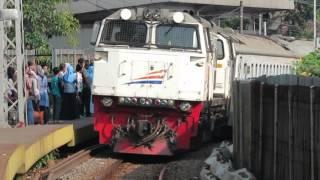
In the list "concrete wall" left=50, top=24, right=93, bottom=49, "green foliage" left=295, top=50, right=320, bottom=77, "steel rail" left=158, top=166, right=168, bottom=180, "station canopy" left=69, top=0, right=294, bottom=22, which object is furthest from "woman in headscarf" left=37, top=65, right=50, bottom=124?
"concrete wall" left=50, top=24, right=93, bottom=49

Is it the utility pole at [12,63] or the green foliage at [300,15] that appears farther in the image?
the green foliage at [300,15]

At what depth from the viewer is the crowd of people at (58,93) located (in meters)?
15.8

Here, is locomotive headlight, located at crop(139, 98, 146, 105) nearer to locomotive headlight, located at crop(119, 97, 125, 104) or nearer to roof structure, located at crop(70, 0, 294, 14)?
locomotive headlight, located at crop(119, 97, 125, 104)

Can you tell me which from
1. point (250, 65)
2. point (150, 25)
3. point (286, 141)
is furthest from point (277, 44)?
point (286, 141)

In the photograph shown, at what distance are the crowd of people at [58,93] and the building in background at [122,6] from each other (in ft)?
65.4

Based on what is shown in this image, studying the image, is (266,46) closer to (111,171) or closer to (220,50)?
(220,50)

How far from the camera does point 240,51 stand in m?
16.6

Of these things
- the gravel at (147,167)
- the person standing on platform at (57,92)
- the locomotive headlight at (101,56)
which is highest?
the locomotive headlight at (101,56)

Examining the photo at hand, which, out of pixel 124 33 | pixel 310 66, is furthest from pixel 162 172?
pixel 310 66

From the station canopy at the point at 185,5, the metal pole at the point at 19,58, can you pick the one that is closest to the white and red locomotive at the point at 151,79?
the metal pole at the point at 19,58

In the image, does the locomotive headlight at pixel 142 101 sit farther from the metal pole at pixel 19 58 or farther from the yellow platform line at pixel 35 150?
the metal pole at pixel 19 58

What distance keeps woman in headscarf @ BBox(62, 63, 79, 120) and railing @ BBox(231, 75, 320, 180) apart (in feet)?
25.3

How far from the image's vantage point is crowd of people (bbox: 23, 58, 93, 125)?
15.8 meters

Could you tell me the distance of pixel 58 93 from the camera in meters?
17.8
